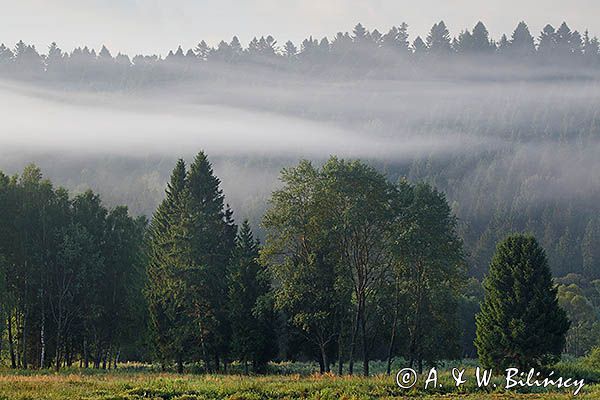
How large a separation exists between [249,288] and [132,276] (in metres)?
16.6

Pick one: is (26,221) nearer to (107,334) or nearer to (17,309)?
(17,309)

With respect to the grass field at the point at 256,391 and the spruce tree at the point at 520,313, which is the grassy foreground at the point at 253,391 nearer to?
the grass field at the point at 256,391

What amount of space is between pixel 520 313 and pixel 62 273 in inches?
1638

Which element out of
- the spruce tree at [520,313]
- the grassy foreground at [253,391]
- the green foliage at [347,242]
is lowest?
the grassy foreground at [253,391]

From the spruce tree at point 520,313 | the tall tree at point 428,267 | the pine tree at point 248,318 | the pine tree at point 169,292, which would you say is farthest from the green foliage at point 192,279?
the spruce tree at point 520,313

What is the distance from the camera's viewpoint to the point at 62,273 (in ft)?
214

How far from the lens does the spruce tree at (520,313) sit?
47.8 m

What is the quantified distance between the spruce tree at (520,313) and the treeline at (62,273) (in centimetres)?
3509

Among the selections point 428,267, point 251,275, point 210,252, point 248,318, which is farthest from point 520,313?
point 210,252

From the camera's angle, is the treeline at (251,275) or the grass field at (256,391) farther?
the treeline at (251,275)

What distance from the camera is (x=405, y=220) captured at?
177ft

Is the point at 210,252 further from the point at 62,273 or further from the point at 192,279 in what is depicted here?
the point at 62,273

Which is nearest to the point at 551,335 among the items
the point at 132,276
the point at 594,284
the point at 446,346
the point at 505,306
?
the point at 505,306

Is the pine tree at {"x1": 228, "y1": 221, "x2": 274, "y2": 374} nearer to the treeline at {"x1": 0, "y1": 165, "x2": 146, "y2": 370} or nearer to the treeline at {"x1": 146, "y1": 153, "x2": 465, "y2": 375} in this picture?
the treeline at {"x1": 146, "y1": 153, "x2": 465, "y2": 375}
